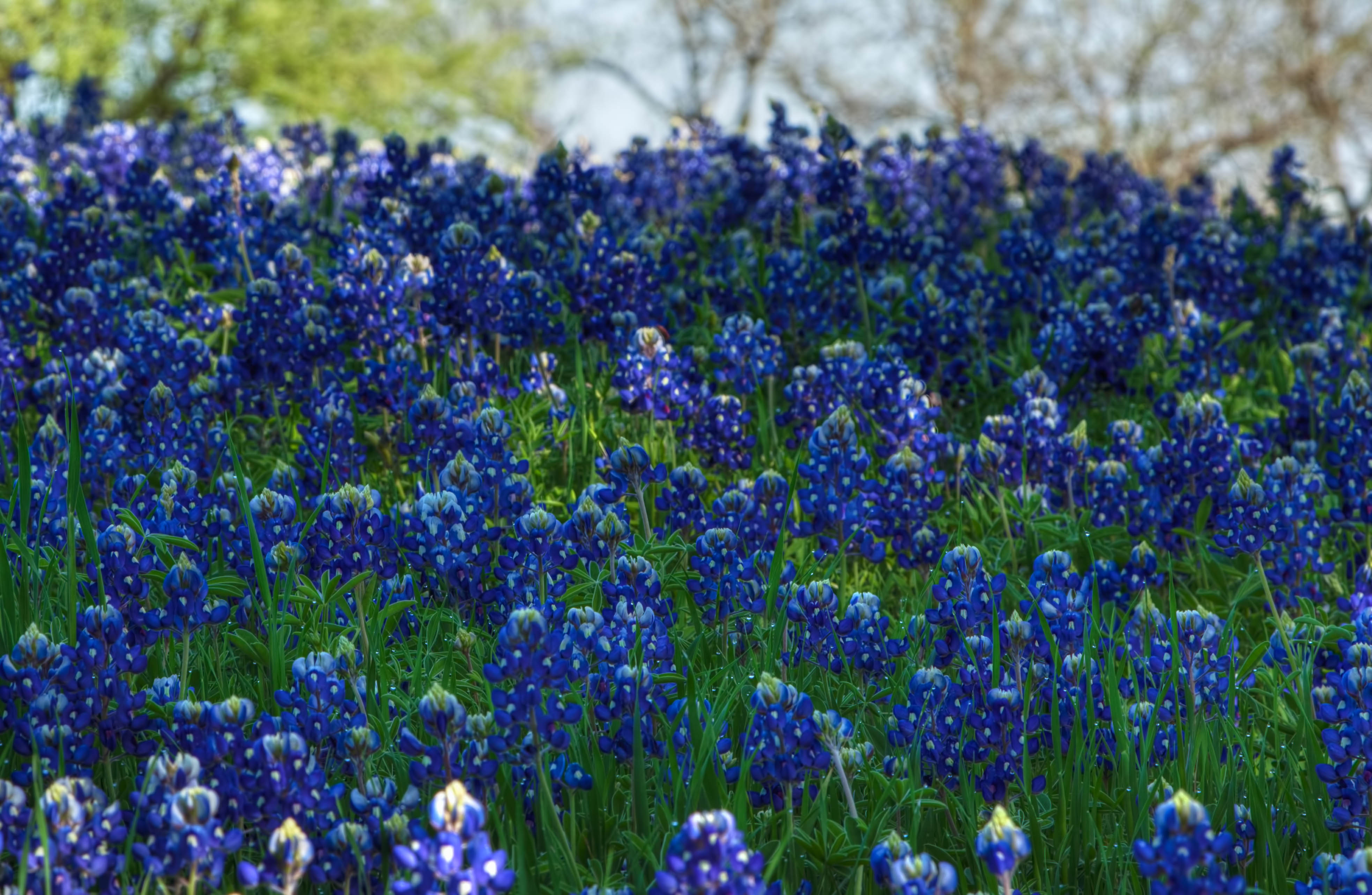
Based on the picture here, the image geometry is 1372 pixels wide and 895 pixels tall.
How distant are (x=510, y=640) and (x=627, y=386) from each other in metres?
2.31

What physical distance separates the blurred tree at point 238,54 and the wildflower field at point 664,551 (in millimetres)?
20805

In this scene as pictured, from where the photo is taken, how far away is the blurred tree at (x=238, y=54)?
25.5 meters

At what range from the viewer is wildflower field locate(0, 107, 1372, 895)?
2.89 m

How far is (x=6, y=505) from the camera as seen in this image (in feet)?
14.5

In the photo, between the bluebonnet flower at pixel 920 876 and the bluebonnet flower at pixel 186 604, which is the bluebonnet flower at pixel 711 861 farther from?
the bluebonnet flower at pixel 186 604

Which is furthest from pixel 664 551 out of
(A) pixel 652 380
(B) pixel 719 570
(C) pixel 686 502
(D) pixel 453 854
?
(D) pixel 453 854

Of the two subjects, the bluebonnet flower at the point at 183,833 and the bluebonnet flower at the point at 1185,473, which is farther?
the bluebonnet flower at the point at 1185,473

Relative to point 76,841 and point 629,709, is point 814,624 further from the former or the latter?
point 76,841

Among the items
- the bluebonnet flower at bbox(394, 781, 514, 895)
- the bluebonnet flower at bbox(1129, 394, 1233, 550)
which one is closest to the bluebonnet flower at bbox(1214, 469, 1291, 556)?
the bluebonnet flower at bbox(1129, 394, 1233, 550)

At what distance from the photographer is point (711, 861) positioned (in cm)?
242

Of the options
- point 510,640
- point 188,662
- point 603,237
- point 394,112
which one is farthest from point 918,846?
point 394,112

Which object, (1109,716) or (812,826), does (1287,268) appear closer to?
(1109,716)

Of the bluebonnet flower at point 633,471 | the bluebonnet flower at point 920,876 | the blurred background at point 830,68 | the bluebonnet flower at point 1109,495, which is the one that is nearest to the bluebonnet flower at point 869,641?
the bluebonnet flower at point 633,471

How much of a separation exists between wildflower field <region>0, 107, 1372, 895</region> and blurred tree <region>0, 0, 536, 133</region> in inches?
819
